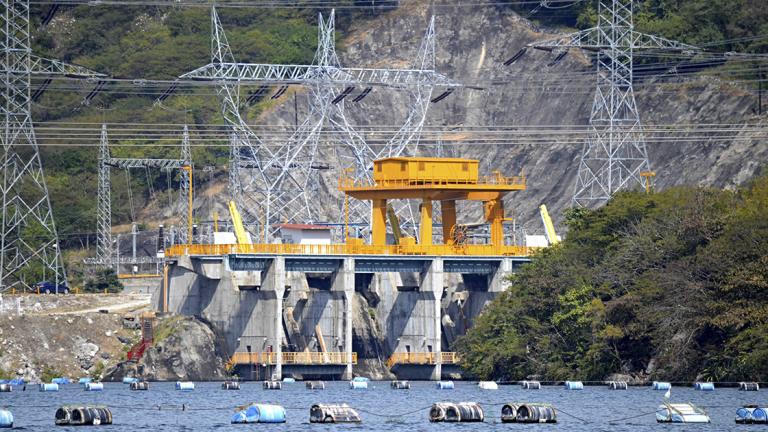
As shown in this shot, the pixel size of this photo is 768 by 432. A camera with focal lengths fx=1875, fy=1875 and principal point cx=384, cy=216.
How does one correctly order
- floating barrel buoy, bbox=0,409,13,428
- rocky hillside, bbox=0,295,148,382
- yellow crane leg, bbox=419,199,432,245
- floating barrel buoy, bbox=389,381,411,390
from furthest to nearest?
yellow crane leg, bbox=419,199,432,245
rocky hillside, bbox=0,295,148,382
floating barrel buoy, bbox=389,381,411,390
floating barrel buoy, bbox=0,409,13,428

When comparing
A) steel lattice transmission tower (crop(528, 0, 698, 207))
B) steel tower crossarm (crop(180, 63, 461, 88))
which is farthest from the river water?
steel lattice transmission tower (crop(528, 0, 698, 207))

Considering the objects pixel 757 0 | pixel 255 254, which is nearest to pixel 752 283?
pixel 255 254

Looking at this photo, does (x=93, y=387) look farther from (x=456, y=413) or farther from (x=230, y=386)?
(x=456, y=413)

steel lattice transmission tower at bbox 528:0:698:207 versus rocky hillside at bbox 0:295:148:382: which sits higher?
steel lattice transmission tower at bbox 528:0:698:207

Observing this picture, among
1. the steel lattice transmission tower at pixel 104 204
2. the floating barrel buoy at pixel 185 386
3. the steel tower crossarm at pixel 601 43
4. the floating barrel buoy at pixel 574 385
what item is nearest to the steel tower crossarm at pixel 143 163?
the steel lattice transmission tower at pixel 104 204

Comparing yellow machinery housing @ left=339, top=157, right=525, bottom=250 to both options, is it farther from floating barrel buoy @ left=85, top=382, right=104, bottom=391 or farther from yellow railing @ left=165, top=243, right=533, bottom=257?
floating barrel buoy @ left=85, top=382, right=104, bottom=391

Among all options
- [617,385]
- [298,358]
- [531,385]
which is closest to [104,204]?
[298,358]

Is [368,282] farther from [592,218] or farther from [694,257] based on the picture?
[694,257]
